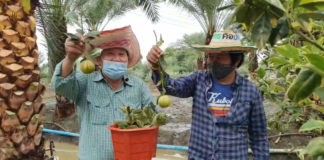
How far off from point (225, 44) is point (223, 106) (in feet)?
1.30

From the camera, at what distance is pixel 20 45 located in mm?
3023

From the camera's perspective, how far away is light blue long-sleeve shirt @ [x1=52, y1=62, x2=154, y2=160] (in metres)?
2.50

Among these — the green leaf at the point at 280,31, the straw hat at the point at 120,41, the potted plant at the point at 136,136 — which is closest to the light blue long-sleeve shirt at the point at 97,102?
the straw hat at the point at 120,41

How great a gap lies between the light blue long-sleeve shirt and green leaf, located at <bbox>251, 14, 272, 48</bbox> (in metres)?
1.83

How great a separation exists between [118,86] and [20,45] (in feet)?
3.09

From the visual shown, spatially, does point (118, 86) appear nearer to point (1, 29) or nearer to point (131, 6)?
point (1, 29)

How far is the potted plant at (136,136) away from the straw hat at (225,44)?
58 cm

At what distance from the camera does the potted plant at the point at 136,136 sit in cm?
192

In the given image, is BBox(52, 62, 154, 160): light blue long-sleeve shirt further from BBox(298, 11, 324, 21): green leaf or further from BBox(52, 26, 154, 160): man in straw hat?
BBox(298, 11, 324, 21): green leaf

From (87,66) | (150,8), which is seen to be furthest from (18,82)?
(150,8)

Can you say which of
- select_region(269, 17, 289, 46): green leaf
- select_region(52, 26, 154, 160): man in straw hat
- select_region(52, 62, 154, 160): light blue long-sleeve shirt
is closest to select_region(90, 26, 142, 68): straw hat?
select_region(52, 26, 154, 160): man in straw hat

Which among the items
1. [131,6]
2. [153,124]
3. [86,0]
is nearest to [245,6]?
[153,124]

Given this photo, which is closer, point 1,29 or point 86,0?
point 1,29

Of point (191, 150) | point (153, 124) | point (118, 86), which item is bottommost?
point (191, 150)
